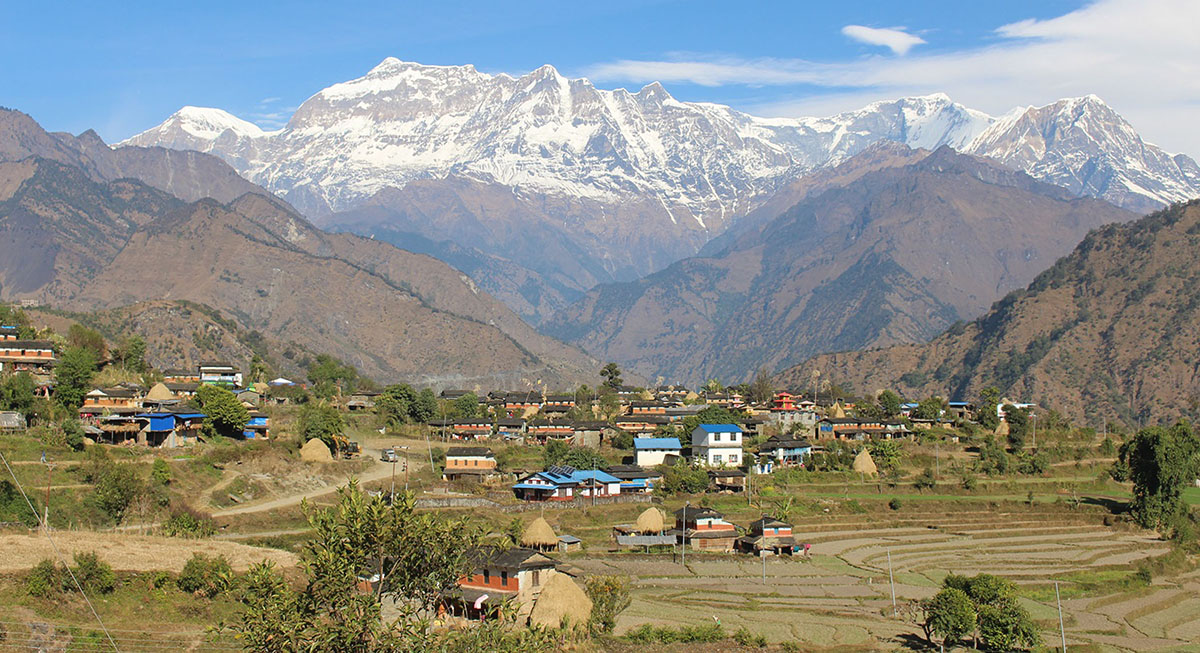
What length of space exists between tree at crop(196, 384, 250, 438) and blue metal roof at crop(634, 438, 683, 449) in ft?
107

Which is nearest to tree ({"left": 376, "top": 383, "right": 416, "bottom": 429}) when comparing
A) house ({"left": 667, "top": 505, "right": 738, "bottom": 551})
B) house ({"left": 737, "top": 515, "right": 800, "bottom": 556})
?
house ({"left": 667, "top": 505, "right": 738, "bottom": 551})

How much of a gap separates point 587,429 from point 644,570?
46696 millimetres

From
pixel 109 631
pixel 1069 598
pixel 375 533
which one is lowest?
pixel 1069 598

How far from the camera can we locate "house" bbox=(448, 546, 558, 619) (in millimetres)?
50500

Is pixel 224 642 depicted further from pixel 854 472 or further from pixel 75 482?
pixel 854 472

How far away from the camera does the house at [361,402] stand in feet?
411

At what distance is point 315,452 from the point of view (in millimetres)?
85688

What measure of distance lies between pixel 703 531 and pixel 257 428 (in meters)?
38.8

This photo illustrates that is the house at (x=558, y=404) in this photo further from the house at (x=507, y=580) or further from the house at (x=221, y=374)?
the house at (x=507, y=580)

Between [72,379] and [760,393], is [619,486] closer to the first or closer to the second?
[72,379]

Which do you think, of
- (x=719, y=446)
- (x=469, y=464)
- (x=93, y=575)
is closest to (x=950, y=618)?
(x=93, y=575)

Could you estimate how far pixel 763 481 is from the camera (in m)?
94.1

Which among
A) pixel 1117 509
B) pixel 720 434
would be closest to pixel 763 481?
pixel 720 434

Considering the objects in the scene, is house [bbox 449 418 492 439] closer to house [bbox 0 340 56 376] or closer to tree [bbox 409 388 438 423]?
tree [bbox 409 388 438 423]
